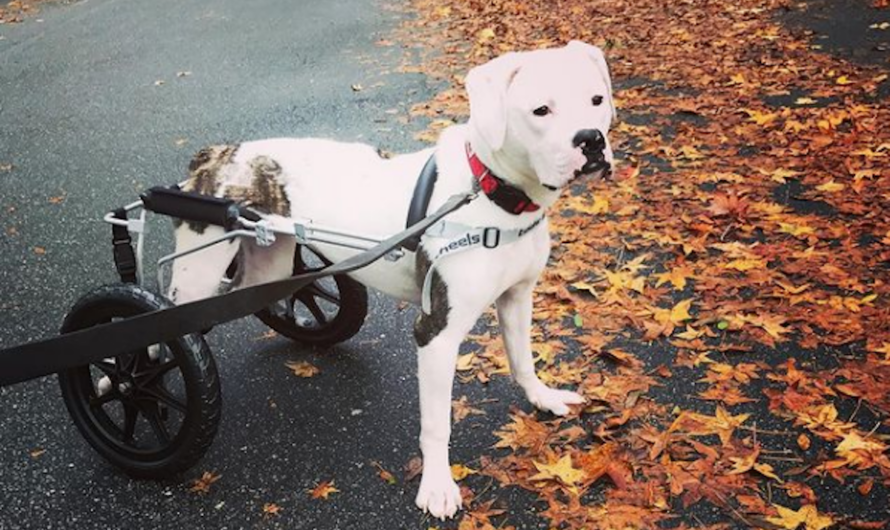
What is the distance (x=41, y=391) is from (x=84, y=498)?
907 mm

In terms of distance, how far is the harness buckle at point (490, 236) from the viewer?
281 centimetres

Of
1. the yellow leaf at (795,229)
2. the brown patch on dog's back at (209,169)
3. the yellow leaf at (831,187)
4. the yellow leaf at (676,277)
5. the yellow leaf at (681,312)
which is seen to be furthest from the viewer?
the yellow leaf at (831,187)

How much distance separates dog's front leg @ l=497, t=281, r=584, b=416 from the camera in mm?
3318

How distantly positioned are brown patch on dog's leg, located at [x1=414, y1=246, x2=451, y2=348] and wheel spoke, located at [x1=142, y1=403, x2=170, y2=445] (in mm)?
1105

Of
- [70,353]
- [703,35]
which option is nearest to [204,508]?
[70,353]

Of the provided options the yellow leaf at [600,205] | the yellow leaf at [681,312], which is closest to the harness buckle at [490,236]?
the yellow leaf at [681,312]

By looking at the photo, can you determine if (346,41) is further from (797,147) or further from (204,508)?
(204,508)

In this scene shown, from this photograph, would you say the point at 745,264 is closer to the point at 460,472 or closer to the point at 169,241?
the point at 460,472

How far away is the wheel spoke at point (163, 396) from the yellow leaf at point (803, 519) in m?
2.27

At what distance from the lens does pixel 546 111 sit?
260 cm

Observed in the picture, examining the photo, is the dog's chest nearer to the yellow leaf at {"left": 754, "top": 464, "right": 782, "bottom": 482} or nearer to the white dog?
the white dog

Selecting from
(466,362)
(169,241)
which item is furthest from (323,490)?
(169,241)

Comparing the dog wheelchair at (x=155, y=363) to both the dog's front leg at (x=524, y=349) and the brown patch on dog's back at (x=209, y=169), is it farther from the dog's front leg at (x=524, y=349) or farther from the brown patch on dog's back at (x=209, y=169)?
the dog's front leg at (x=524, y=349)

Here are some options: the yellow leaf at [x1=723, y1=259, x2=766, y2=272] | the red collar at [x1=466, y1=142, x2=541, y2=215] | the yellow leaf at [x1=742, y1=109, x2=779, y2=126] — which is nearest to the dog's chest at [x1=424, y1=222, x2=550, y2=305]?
the red collar at [x1=466, y1=142, x2=541, y2=215]
